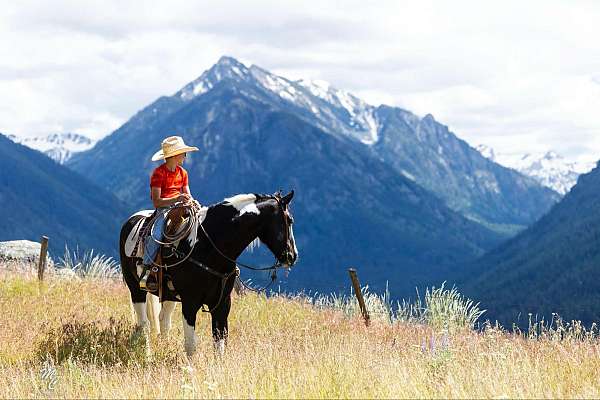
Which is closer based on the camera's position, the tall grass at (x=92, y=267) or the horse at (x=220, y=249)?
the horse at (x=220, y=249)

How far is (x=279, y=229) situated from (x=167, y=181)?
2.10 metres

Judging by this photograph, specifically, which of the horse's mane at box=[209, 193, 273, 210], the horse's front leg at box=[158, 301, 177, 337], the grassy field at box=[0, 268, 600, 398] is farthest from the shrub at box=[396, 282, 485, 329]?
the horse's mane at box=[209, 193, 273, 210]

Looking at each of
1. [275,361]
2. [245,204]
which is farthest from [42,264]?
[275,361]

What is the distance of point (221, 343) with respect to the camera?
10.5m

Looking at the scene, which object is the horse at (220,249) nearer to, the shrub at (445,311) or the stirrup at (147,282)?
the stirrup at (147,282)

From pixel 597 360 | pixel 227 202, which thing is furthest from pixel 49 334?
pixel 597 360

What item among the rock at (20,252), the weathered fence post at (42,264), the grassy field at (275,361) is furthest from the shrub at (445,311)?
the rock at (20,252)

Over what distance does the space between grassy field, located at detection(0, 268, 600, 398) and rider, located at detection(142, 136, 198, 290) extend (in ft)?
4.09

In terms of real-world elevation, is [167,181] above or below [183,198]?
above

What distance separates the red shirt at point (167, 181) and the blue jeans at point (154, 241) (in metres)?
0.31

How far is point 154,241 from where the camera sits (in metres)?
11.3

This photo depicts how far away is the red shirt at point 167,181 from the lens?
37.9ft

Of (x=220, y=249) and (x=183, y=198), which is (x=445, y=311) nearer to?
A: (x=220, y=249)

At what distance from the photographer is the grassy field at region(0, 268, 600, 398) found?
7.54 metres
